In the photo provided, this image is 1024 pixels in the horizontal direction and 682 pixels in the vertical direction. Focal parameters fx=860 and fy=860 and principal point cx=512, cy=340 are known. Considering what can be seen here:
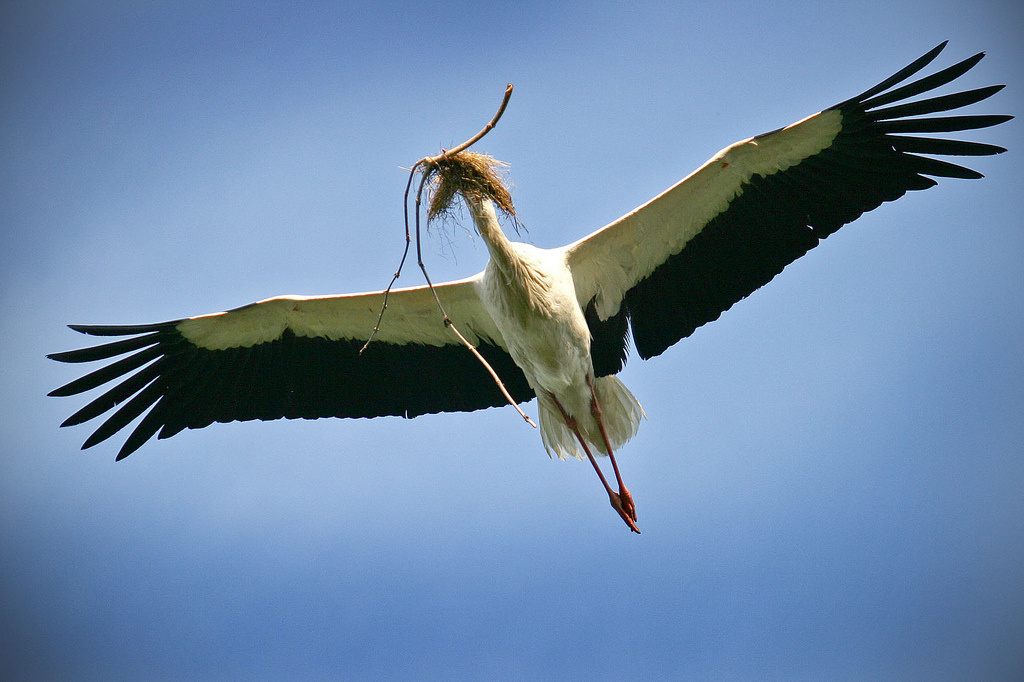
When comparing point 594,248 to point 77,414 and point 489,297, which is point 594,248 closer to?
point 489,297

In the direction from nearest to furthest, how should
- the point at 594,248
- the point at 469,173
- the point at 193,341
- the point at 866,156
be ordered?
the point at 469,173 < the point at 866,156 < the point at 594,248 < the point at 193,341

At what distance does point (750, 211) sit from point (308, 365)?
3.10 m

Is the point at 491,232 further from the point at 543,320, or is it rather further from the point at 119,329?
the point at 119,329

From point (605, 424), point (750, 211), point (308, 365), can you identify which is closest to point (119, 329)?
point (308, 365)

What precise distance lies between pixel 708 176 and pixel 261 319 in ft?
9.96

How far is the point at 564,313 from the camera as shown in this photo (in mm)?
5105

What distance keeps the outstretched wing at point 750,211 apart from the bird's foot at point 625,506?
2.81ft

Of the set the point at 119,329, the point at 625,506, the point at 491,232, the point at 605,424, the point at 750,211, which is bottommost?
the point at 625,506

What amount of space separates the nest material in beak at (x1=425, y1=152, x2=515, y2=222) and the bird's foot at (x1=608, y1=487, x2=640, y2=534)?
201 centimetres

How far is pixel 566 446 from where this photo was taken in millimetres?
5938

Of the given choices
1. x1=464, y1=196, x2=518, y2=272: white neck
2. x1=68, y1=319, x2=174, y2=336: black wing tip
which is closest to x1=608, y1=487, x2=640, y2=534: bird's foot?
x1=464, y1=196, x2=518, y2=272: white neck

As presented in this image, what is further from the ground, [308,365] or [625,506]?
[308,365]

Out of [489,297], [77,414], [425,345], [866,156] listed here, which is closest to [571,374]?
[489,297]

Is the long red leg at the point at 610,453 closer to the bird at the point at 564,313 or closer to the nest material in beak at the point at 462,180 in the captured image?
the bird at the point at 564,313
